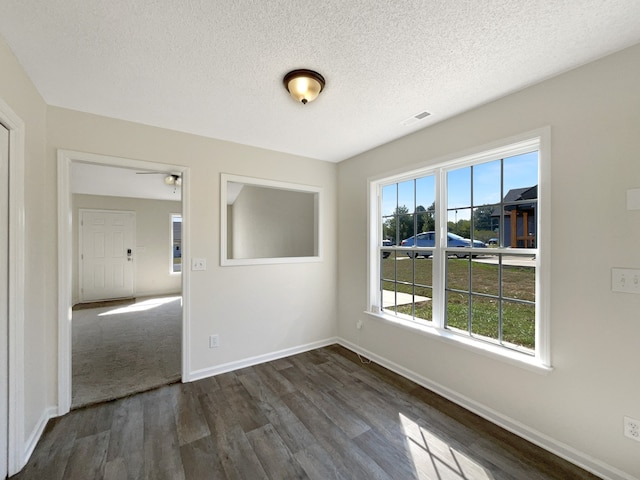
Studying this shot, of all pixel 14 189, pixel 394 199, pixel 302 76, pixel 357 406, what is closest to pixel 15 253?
pixel 14 189

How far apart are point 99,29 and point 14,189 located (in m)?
1.04

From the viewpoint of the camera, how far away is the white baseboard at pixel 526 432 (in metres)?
1.56

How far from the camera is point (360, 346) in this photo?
330cm

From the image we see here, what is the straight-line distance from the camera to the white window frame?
70.7 inches

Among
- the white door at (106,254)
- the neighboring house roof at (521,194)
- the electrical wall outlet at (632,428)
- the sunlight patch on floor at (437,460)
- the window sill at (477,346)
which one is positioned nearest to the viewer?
the electrical wall outlet at (632,428)

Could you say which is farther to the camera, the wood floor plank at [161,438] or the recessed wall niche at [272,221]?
the recessed wall niche at [272,221]

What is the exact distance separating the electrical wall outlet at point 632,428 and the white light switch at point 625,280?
0.71 m

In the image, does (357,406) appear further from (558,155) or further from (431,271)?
(558,155)

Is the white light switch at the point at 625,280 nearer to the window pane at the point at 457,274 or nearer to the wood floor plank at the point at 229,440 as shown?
the window pane at the point at 457,274

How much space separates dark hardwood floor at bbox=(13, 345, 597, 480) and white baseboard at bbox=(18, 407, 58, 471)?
0.11ft

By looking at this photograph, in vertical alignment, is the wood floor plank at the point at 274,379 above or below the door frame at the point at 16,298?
below

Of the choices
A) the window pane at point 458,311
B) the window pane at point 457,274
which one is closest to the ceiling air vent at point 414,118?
the window pane at point 457,274

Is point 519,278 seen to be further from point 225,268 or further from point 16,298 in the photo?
point 16,298

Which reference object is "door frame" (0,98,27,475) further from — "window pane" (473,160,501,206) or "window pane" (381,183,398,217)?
"window pane" (473,160,501,206)
